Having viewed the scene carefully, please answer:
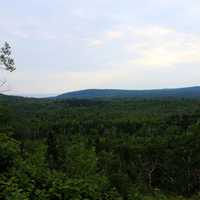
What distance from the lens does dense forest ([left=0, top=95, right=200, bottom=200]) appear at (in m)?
6.96

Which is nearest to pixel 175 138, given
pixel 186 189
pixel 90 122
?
pixel 186 189

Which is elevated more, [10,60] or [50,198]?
[10,60]

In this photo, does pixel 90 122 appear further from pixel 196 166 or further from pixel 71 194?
pixel 71 194

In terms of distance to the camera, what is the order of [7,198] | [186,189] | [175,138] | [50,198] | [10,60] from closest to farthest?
[7,198] < [50,198] < [10,60] < [186,189] < [175,138]

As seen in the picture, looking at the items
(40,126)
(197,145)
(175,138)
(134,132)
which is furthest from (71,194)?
(134,132)

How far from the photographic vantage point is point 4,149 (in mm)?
7496

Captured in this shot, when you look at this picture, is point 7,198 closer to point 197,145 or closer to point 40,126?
point 197,145

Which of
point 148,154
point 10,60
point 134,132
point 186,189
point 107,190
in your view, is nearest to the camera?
point 107,190

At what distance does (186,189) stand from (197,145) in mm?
4920

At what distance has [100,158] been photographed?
3891 centimetres

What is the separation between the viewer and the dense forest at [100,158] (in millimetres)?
6961

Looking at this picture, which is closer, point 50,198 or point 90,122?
point 50,198

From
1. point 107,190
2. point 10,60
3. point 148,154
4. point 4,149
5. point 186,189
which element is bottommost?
point 186,189

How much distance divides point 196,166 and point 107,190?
37.0 metres
